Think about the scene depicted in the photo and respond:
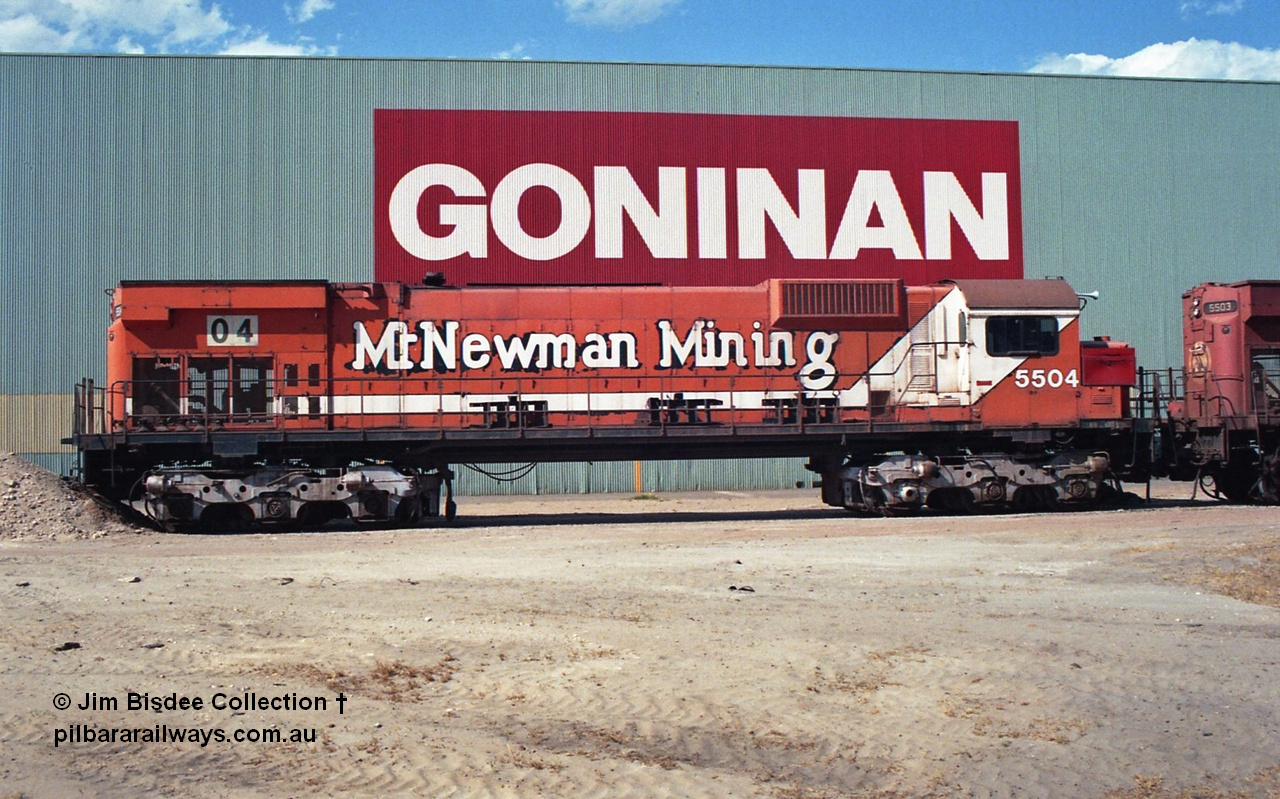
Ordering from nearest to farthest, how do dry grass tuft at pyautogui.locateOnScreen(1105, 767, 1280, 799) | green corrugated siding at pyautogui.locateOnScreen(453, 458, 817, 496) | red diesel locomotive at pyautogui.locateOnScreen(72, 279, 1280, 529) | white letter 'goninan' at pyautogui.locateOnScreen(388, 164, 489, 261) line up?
dry grass tuft at pyautogui.locateOnScreen(1105, 767, 1280, 799) < red diesel locomotive at pyautogui.locateOnScreen(72, 279, 1280, 529) < white letter 'goninan' at pyautogui.locateOnScreen(388, 164, 489, 261) < green corrugated siding at pyautogui.locateOnScreen(453, 458, 817, 496)

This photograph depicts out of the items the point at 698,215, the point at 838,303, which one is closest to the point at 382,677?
the point at 838,303

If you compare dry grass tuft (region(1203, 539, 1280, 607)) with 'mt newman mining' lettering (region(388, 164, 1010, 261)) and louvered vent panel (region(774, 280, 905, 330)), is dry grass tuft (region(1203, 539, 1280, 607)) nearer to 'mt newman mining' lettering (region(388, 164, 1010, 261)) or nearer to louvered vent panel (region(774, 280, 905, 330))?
louvered vent panel (region(774, 280, 905, 330))

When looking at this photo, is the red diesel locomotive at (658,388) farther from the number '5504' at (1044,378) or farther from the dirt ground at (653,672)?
the dirt ground at (653,672)

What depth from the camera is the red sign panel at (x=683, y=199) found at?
3164 cm

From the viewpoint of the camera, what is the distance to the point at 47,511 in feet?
60.8

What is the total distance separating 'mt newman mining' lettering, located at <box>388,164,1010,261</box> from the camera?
31.6m

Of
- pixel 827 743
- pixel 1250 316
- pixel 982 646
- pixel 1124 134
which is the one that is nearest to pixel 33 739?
pixel 827 743

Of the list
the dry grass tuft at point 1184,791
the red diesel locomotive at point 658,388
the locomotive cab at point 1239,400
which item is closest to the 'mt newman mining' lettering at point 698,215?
the red diesel locomotive at point 658,388

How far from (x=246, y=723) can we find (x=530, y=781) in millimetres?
2035

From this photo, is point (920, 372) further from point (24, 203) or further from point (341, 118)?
point (24, 203)

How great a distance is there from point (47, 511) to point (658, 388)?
10950 mm

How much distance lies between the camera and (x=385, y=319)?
20.8 meters

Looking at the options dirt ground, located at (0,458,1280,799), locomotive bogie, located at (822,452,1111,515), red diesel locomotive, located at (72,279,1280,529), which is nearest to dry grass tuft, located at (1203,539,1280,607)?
dirt ground, located at (0,458,1280,799)

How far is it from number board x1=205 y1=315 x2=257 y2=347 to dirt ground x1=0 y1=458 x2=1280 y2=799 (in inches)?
265
